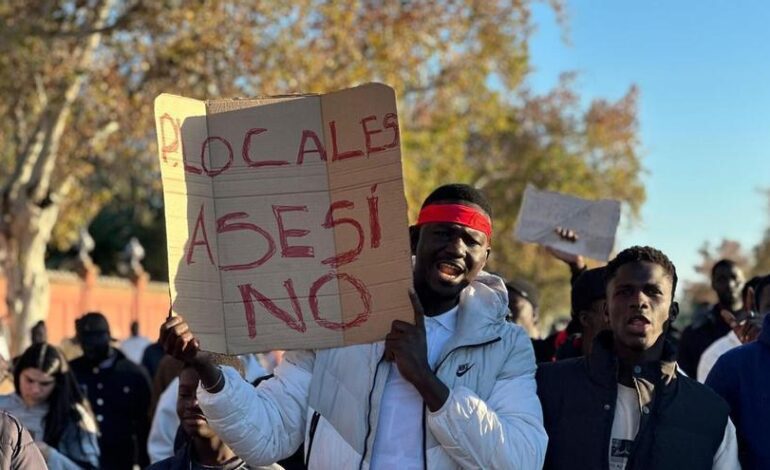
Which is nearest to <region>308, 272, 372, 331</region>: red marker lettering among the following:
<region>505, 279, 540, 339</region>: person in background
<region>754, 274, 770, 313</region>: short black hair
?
<region>754, 274, 770, 313</region>: short black hair

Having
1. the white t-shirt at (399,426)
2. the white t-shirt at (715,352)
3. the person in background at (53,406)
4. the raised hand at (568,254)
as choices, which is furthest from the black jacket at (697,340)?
the white t-shirt at (399,426)

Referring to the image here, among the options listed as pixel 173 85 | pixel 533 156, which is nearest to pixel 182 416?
pixel 173 85

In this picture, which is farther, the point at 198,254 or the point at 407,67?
the point at 407,67

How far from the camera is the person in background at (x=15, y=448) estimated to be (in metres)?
3.77

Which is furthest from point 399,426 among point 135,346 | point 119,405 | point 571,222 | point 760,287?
point 135,346

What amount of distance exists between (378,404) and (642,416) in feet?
2.65

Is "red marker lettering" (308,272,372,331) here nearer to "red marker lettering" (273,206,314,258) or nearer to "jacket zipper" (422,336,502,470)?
"red marker lettering" (273,206,314,258)

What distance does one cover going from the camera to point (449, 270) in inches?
139

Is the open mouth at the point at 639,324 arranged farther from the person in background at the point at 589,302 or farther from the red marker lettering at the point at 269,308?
the person in background at the point at 589,302

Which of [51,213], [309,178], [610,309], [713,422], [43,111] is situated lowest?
[713,422]

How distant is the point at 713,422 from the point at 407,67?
17584mm

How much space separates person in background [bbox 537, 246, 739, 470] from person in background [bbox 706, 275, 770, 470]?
27 centimetres

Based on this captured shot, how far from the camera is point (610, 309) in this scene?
387 centimetres

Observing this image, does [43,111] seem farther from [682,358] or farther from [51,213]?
[682,358]
